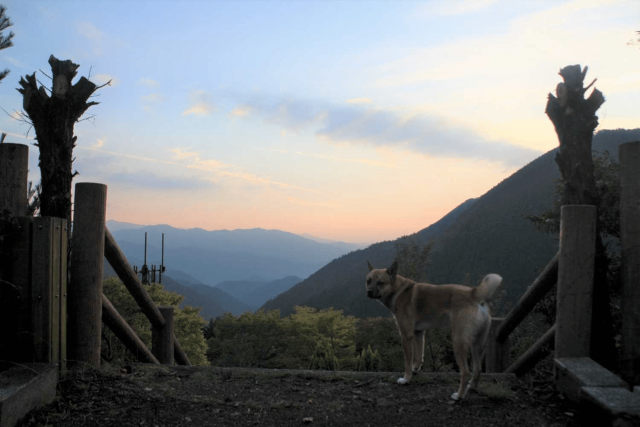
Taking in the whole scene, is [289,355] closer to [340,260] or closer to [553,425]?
[553,425]

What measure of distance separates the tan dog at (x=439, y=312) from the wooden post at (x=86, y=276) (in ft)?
11.2

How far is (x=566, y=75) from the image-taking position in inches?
253

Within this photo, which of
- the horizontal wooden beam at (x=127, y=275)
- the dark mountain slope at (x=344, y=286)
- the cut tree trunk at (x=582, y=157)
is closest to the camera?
the cut tree trunk at (x=582, y=157)

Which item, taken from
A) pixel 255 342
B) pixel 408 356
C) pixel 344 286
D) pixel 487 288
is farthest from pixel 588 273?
pixel 344 286

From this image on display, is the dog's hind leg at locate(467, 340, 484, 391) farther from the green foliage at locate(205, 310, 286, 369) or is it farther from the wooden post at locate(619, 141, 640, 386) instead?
the green foliage at locate(205, 310, 286, 369)

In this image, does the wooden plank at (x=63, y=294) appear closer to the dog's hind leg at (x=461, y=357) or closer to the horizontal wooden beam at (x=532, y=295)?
the dog's hind leg at (x=461, y=357)

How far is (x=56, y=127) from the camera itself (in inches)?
231

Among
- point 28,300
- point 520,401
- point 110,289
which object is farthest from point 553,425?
→ point 110,289

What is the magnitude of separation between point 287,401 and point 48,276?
2.93m

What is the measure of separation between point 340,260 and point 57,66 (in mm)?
158867

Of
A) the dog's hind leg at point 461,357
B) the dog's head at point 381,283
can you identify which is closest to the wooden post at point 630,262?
the dog's hind leg at point 461,357

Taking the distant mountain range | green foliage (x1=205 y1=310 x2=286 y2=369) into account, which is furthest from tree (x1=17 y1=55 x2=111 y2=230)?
the distant mountain range

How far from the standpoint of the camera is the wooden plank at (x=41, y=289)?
5090 millimetres

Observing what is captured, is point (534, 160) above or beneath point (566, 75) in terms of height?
above
